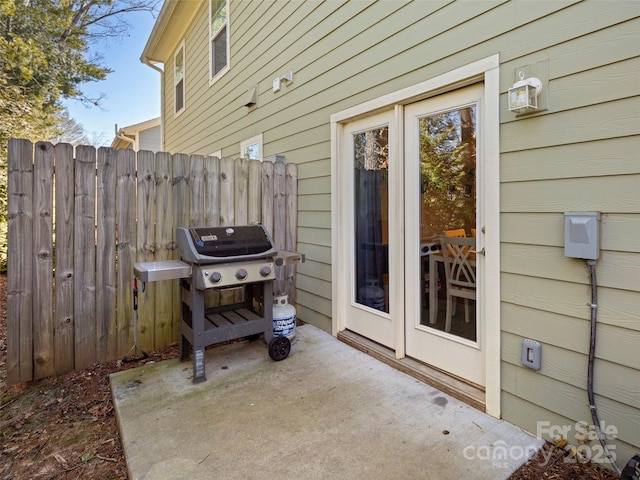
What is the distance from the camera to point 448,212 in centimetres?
253

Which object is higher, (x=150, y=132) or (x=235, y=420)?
(x=150, y=132)

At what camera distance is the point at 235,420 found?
2162 millimetres

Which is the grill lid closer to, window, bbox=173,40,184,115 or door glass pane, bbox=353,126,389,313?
door glass pane, bbox=353,126,389,313

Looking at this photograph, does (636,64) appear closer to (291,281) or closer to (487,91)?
(487,91)

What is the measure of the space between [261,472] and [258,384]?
872 millimetres

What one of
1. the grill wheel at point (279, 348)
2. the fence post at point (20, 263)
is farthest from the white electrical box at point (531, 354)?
the fence post at point (20, 263)

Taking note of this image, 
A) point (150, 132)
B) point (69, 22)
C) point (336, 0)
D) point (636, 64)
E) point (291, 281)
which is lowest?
point (291, 281)

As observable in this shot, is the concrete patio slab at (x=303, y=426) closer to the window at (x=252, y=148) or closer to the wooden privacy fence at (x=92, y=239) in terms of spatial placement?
the wooden privacy fence at (x=92, y=239)

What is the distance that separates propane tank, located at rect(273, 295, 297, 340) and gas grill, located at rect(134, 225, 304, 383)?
16 cm

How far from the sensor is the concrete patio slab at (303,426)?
1769 mm

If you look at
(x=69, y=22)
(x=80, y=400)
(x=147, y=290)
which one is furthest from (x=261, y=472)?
(x=69, y=22)

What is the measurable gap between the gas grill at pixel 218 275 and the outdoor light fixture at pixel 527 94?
6.15ft

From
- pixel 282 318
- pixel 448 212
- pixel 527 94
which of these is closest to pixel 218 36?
pixel 282 318

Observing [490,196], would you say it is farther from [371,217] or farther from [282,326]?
[282,326]
